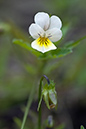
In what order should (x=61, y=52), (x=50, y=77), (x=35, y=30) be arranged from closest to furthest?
A: (x=35, y=30)
(x=61, y=52)
(x=50, y=77)

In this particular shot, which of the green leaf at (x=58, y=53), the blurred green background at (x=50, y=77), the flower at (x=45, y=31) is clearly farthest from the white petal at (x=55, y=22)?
the blurred green background at (x=50, y=77)

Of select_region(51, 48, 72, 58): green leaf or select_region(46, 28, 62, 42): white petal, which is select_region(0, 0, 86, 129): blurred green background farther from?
select_region(46, 28, 62, 42): white petal

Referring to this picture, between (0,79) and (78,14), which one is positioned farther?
(78,14)

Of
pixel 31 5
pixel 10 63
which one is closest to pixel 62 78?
pixel 10 63

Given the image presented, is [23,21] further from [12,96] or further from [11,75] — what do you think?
[12,96]

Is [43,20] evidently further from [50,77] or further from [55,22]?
[50,77]

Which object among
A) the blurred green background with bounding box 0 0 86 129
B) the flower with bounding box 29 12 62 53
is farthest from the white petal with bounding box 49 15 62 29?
the blurred green background with bounding box 0 0 86 129

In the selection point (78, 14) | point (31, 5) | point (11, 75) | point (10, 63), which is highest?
point (31, 5)

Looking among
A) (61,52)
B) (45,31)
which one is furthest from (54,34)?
(61,52)
